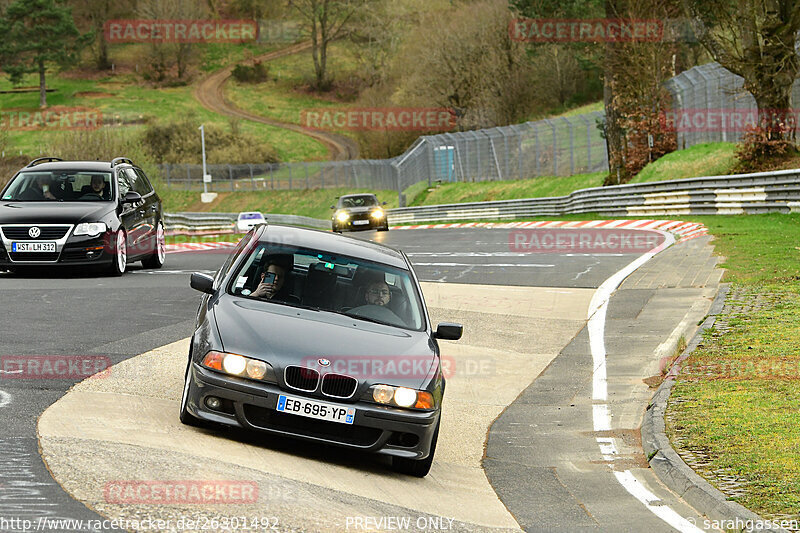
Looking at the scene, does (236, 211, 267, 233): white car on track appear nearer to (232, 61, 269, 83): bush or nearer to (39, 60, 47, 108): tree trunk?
(39, 60, 47, 108): tree trunk

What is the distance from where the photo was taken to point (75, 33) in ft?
409

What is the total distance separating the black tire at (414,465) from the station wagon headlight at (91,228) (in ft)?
35.1

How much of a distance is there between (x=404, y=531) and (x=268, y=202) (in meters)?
81.1

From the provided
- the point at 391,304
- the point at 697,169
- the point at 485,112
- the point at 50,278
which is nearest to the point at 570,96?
the point at 485,112

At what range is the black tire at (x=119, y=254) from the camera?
17.5 metres

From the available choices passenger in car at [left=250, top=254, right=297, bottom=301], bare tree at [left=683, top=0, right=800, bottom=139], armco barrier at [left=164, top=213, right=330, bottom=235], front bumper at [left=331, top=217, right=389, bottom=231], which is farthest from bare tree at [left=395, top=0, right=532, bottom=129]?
passenger in car at [left=250, top=254, right=297, bottom=301]

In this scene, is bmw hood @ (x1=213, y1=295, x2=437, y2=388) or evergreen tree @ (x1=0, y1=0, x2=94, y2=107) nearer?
bmw hood @ (x1=213, y1=295, x2=437, y2=388)

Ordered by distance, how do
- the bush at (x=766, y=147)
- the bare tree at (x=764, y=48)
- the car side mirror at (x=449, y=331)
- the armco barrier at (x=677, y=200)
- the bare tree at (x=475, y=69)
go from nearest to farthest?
the car side mirror at (x=449, y=331)
the armco barrier at (x=677, y=200)
the bare tree at (x=764, y=48)
the bush at (x=766, y=147)
the bare tree at (x=475, y=69)

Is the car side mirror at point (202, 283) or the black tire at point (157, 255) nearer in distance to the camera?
the car side mirror at point (202, 283)

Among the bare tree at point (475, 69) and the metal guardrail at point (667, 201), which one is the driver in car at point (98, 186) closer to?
the metal guardrail at point (667, 201)

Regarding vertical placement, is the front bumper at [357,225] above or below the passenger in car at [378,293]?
below

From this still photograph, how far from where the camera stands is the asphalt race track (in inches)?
261

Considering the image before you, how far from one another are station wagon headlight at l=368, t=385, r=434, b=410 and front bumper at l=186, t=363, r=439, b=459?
0.05 meters

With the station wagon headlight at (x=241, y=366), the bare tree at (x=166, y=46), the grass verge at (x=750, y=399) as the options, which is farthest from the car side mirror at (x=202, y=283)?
the bare tree at (x=166, y=46)
